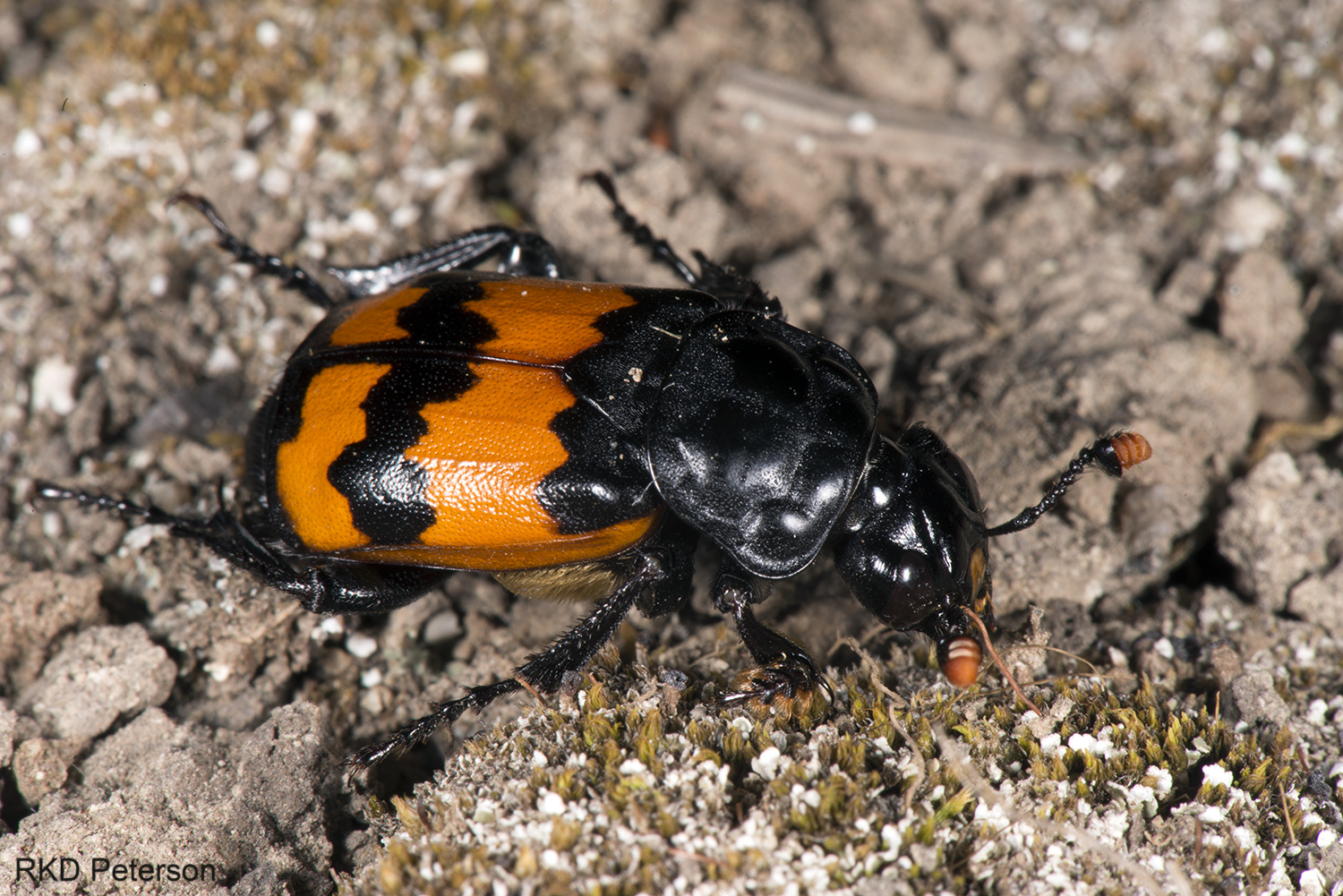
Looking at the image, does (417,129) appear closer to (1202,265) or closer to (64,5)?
(64,5)

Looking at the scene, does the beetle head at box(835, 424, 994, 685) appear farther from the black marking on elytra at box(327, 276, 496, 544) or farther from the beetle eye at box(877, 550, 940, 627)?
the black marking on elytra at box(327, 276, 496, 544)

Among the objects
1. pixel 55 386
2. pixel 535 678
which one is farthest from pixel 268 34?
pixel 535 678

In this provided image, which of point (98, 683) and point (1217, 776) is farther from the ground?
point (1217, 776)

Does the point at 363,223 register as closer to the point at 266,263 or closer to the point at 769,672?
the point at 266,263

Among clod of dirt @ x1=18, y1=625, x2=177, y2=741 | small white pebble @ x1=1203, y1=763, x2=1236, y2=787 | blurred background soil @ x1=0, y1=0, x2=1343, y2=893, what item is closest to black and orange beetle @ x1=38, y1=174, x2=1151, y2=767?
blurred background soil @ x1=0, y1=0, x2=1343, y2=893

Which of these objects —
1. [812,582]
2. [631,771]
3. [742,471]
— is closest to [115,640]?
[631,771]

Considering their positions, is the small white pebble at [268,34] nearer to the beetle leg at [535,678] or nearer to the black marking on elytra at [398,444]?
the black marking on elytra at [398,444]

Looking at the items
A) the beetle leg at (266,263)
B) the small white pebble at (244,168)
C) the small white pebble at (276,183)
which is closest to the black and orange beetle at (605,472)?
the beetle leg at (266,263)
